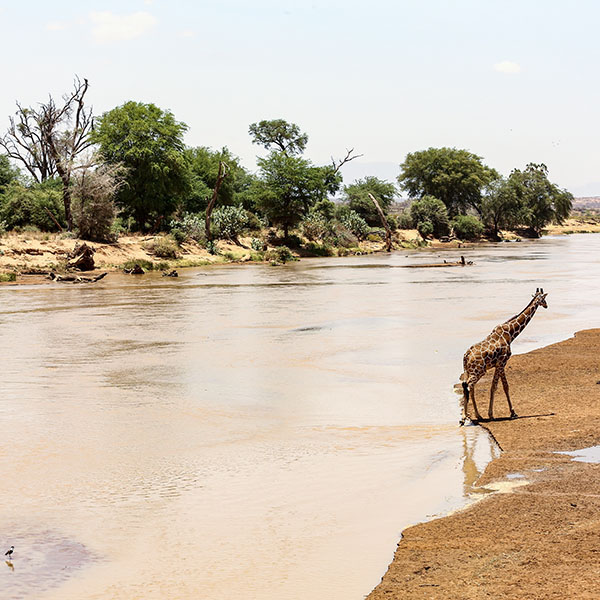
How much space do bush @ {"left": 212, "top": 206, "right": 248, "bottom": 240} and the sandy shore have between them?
50.3 metres

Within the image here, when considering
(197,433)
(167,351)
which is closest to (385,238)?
(167,351)

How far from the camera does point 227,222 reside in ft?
194

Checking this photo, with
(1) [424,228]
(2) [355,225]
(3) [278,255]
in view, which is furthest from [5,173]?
(1) [424,228]

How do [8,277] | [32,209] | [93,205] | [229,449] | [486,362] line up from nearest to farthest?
[229,449]
[486,362]
[8,277]
[93,205]
[32,209]

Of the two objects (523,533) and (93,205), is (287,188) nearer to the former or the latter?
(93,205)

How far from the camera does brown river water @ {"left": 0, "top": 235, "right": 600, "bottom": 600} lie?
629 centimetres

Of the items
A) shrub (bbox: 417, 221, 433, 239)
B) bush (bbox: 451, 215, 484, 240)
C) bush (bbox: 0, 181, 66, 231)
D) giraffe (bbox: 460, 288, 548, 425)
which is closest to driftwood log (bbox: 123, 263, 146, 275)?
bush (bbox: 0, 181, 66, 231)

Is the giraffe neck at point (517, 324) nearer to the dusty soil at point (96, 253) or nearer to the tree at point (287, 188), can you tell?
the dusty soil at point (96, 253)

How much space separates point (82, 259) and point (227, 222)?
19.2m

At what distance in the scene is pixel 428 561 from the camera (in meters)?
5.92

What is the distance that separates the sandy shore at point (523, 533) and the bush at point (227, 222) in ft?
165

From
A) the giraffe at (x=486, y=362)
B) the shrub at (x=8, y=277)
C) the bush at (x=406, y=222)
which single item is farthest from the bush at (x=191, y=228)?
the giraffe at (x=486, y=362)

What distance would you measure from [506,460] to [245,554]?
10.7ft

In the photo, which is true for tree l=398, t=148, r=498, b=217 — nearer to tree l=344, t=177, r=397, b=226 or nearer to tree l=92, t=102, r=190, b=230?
tree l=344, t=177, r=397, b=226
